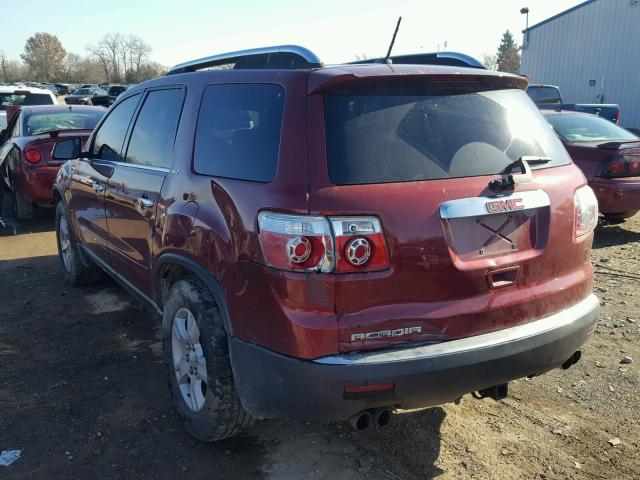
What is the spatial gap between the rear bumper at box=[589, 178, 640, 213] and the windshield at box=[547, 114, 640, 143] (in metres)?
0.84

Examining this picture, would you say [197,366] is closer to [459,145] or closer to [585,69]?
[459,145]

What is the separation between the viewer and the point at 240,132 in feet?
9.59

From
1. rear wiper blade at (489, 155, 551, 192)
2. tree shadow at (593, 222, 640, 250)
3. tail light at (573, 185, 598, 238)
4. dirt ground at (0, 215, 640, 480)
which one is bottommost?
tree shadow at (593, 222, 640, 250)

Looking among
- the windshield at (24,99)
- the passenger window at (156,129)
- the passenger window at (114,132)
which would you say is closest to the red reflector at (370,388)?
the passenger window at (156,129)

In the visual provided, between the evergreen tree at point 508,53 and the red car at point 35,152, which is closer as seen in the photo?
the red car at point 35,152

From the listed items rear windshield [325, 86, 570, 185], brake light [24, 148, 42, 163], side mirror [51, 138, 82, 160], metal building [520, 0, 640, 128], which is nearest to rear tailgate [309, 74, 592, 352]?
rear windshield [325, 86, 570, 185]

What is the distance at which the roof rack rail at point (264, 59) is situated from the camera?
2.88 meters

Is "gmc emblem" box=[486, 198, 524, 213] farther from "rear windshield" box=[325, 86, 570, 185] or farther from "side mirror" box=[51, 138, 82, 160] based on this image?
"side mirror" box=[51, 138, 82, 160]

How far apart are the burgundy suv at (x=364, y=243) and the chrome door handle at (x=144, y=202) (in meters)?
0.31

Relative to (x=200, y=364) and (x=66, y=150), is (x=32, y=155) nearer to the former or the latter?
(x=66, y=150)

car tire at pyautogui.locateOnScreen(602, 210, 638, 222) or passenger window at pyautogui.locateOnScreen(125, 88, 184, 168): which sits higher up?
passenger window at pyautogui.locateOnScreen(125, 88, 184, 168)

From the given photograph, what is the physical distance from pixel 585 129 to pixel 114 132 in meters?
6.30

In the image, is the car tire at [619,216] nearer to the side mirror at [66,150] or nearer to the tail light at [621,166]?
the tail light at [621,166]

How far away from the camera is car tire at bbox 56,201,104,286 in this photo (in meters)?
5.57
